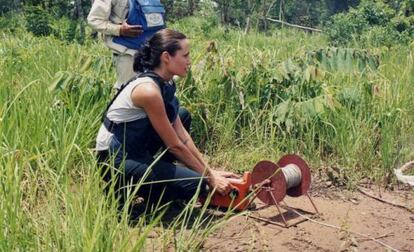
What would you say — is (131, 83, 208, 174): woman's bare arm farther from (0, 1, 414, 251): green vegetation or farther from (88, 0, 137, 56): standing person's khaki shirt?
(88, 0, 137, 56): standing person's khaki shirt

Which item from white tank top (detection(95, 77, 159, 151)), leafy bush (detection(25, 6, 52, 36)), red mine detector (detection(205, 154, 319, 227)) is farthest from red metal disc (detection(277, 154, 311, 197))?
leafy bush (detection(25, 6, 52, 36))

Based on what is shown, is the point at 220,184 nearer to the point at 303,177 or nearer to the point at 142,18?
the point at 303,177

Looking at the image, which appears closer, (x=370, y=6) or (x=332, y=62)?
(x=332, y=62)

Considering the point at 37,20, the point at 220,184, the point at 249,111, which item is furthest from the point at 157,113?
the point at 37,20

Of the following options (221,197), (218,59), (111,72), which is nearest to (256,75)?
(218,59)

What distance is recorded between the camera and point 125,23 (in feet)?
14.4

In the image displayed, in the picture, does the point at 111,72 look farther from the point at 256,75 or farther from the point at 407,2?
the point at 407,2

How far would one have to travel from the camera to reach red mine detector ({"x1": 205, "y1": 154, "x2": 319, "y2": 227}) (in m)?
3.40

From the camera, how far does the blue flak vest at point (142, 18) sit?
4383 millimetres

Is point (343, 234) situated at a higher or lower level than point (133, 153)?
lower

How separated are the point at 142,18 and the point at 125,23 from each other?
0.12 metres

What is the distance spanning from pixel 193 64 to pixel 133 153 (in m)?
1.86

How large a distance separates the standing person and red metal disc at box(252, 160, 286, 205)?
1.37m

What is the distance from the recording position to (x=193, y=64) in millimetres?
5180
